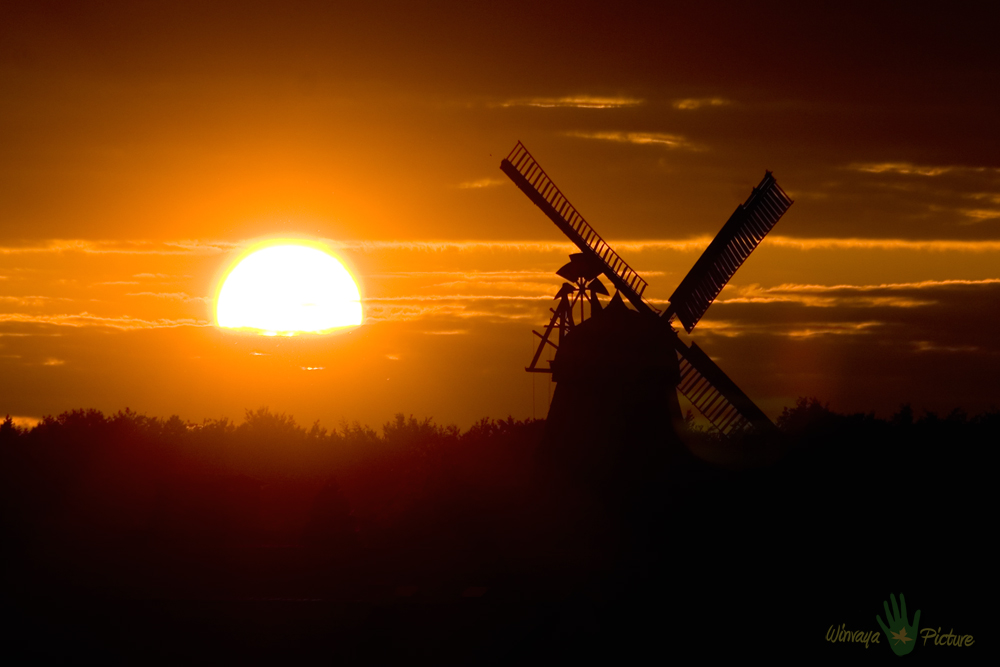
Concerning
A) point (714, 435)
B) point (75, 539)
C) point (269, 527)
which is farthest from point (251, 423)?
point (714, 435)

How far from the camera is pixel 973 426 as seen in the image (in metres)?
48.6

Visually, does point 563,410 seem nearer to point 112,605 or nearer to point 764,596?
point 764,596

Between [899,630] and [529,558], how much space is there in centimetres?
1102

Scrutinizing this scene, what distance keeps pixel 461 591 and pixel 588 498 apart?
628cm

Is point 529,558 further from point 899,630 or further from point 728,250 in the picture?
point 728,250

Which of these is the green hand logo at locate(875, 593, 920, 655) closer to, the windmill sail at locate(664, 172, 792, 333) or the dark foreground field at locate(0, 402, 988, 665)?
the dark foreground field at locate(0, 402, 988, 665)

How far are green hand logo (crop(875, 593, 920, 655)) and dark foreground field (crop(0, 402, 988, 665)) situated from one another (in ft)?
1.14

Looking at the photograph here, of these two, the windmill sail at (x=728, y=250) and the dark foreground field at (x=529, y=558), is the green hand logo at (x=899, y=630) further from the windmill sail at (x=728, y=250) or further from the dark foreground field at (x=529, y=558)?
the windmill sail at (x=728, y=250)

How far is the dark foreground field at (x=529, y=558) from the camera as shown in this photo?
26.6 meters

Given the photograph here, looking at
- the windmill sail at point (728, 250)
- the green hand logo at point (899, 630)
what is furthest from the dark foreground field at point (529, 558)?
the windmill sail at point (728, 250)

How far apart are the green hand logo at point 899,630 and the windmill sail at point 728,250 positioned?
1228cm

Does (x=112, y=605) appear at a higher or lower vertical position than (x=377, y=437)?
lower

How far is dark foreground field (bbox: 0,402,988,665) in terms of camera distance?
87.2 ft

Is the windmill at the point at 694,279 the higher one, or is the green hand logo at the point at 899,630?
the windmill at the point at 694,279
